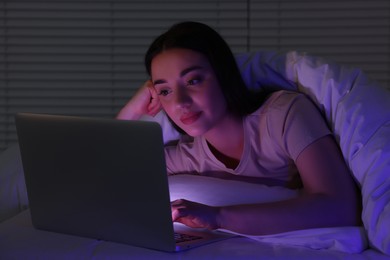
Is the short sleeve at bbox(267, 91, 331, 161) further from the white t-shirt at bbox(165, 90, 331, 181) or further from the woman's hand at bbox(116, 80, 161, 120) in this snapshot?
the woman's hand at bbox(116, 80, 161, 120)

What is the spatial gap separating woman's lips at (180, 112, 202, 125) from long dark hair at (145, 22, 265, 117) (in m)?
A: 0.12

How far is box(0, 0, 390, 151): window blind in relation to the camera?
3090 millimetres

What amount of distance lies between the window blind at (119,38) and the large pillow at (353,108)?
4.30 feet

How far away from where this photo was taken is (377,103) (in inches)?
61.4

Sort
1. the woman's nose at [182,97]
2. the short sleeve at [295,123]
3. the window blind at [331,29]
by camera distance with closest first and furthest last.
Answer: the short sleeve at [295,123] < the woman's nose at [182,97] < the window blind at [331,29]

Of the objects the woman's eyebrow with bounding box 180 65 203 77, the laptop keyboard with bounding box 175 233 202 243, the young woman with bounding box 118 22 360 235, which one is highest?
the woman's eyebrow with bounding box 180 65 203 77

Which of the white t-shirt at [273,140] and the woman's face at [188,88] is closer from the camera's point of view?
the white t-shirt at [273,140]

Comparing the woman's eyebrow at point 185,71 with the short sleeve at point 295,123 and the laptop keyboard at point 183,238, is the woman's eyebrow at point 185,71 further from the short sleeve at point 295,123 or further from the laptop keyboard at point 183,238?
the laptop keyboard at point 183,238

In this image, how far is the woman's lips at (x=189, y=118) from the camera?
1.66 m

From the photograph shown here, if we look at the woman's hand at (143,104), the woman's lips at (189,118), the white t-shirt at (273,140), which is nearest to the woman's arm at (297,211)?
the white t-shirt at (273,140)

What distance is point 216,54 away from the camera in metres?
1.74

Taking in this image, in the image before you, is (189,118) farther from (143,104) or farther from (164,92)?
(143,104)

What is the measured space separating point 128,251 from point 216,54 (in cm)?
66

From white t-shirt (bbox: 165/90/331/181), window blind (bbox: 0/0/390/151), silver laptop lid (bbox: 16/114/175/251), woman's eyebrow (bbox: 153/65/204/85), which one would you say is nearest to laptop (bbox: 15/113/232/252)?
silver laptop lid (bbox: 16/114/175/251)
